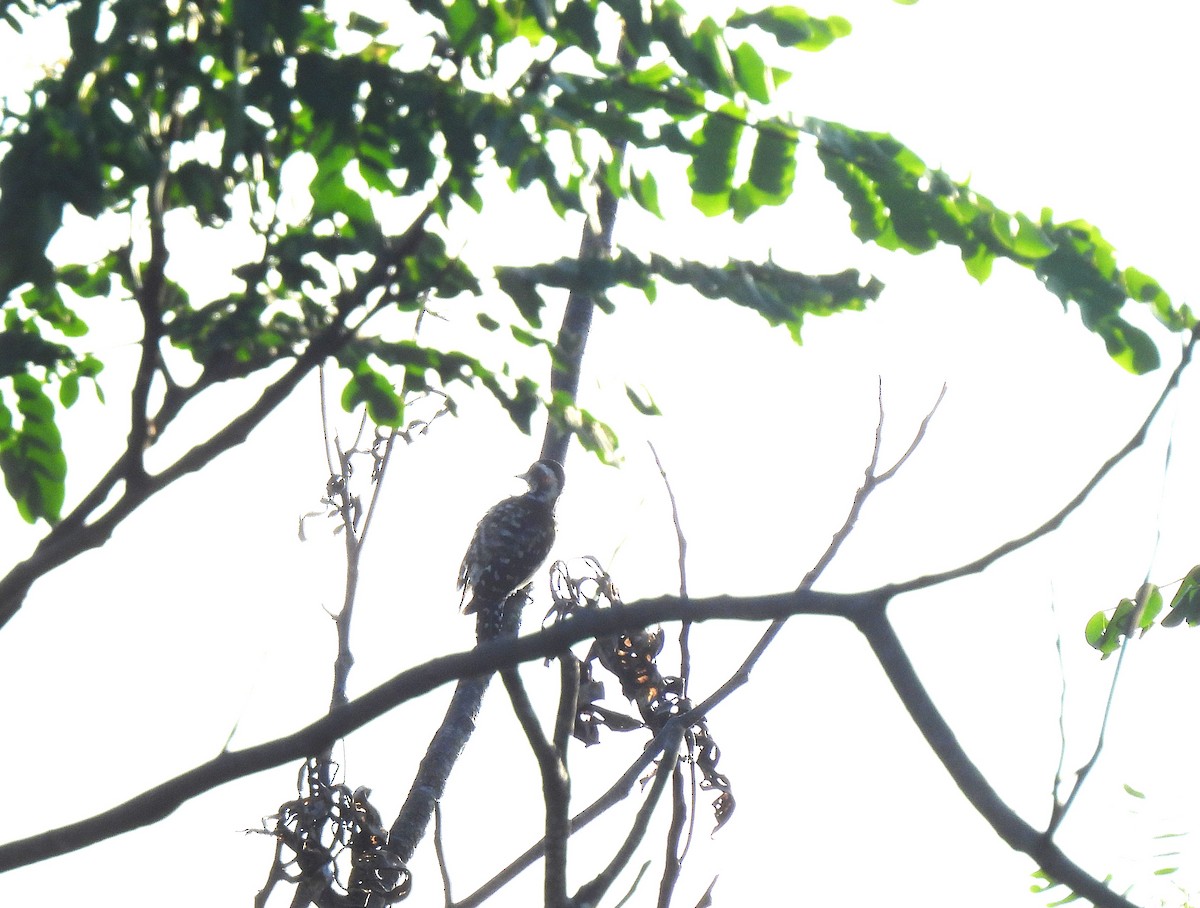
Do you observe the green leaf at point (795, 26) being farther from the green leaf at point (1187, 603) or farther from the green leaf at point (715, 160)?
the green leaf at point (1187, 603)

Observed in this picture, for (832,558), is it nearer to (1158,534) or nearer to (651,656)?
(651,656)

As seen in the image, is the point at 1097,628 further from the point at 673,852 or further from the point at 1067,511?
the point at 1067,511

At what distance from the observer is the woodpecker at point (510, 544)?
9.59 metres

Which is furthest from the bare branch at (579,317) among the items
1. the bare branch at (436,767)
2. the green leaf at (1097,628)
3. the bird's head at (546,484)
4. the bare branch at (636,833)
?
the bird's head at (546,484)

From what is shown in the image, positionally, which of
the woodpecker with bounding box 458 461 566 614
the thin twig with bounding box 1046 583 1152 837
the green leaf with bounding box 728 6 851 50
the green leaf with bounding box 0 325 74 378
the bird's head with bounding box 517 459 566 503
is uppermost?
the bird's head with bounding box 517 459 566 503

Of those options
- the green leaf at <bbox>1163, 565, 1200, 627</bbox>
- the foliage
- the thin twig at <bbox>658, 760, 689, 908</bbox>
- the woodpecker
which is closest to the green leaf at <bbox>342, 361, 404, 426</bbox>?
the foliage

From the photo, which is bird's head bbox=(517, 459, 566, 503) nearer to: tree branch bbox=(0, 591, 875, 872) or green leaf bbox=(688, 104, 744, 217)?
green leaf bbox=(688, 104, 744, 217)

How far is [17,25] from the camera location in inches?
96.0

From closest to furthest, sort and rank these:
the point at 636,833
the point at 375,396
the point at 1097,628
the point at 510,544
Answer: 1. the point at 375,396
2. the point at 636,833
3. the point at 1097,628
4. the point at 510,544

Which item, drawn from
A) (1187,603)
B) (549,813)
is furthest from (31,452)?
(1187,603)

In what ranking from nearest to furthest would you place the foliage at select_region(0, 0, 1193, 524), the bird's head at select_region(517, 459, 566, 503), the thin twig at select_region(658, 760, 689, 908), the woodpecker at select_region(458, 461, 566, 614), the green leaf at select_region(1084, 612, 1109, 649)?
the foliage at select_region(0, 0, 1193, 524), the thin twig at select_region(658, 760, 689, 908), the green leaf at select_region(1084, 612, 1109, 649), the woodpecker at select_region(458, 461, 566, 614), the bird's head at select_region(517, 459, 566, 503)

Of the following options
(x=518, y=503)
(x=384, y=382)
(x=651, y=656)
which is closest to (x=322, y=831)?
(x=651, y=656)

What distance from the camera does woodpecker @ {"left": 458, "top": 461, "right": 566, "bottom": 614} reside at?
959cm

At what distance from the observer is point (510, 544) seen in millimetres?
9805
